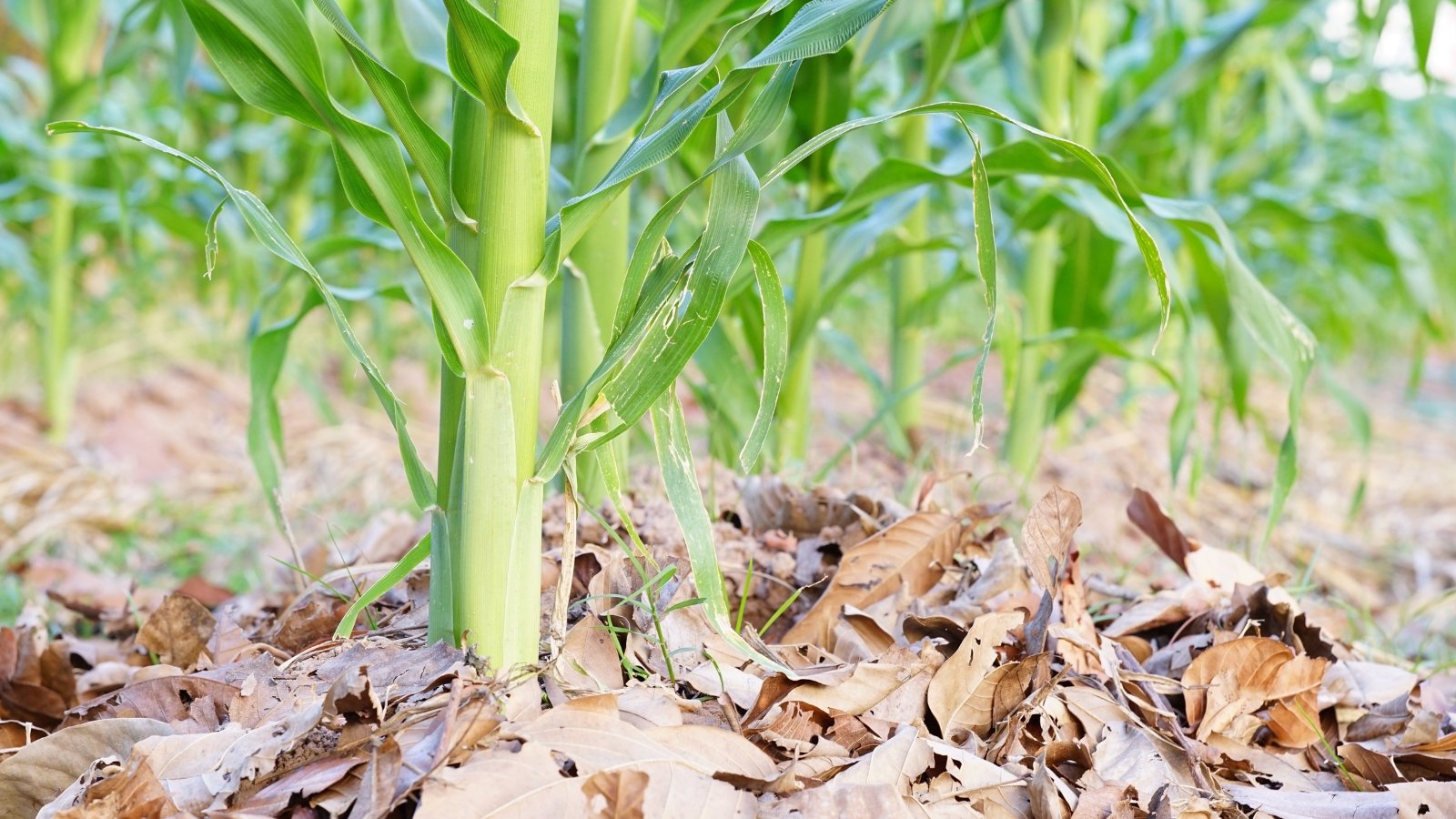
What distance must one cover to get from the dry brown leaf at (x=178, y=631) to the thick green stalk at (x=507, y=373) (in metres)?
0.32

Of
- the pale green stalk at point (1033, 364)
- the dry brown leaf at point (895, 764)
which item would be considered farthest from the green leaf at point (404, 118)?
the pale green stalk at point (1033, 364)

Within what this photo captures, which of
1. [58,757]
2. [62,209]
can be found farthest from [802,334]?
[62,209]

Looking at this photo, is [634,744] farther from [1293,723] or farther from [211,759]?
[1293,723]

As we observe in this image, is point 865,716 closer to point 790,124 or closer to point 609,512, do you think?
point 609,512

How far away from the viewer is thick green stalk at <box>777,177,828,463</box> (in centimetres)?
121

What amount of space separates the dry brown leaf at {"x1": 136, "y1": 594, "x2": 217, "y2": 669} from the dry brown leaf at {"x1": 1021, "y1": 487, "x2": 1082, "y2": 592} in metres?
0.60

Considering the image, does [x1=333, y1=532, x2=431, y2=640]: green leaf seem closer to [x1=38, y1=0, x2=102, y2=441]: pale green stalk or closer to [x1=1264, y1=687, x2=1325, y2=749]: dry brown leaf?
[x1=1264, y1=687, x2=1325, y2=749]: dry brown leaf

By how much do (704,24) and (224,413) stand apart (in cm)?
222

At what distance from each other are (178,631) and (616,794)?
0.46m

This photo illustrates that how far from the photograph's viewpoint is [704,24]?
2.81 ft

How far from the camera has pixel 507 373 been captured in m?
0.58

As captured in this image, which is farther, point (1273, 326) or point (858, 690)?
point (1273, 326)

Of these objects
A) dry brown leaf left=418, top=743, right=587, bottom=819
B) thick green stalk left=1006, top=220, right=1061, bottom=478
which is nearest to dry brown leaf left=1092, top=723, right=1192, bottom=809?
dry brown leaf left=418, top=743, right=587, bottom=819

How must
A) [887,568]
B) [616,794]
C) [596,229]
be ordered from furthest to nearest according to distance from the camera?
1. [596,229]
2. [887,568]
3. [616,794]
